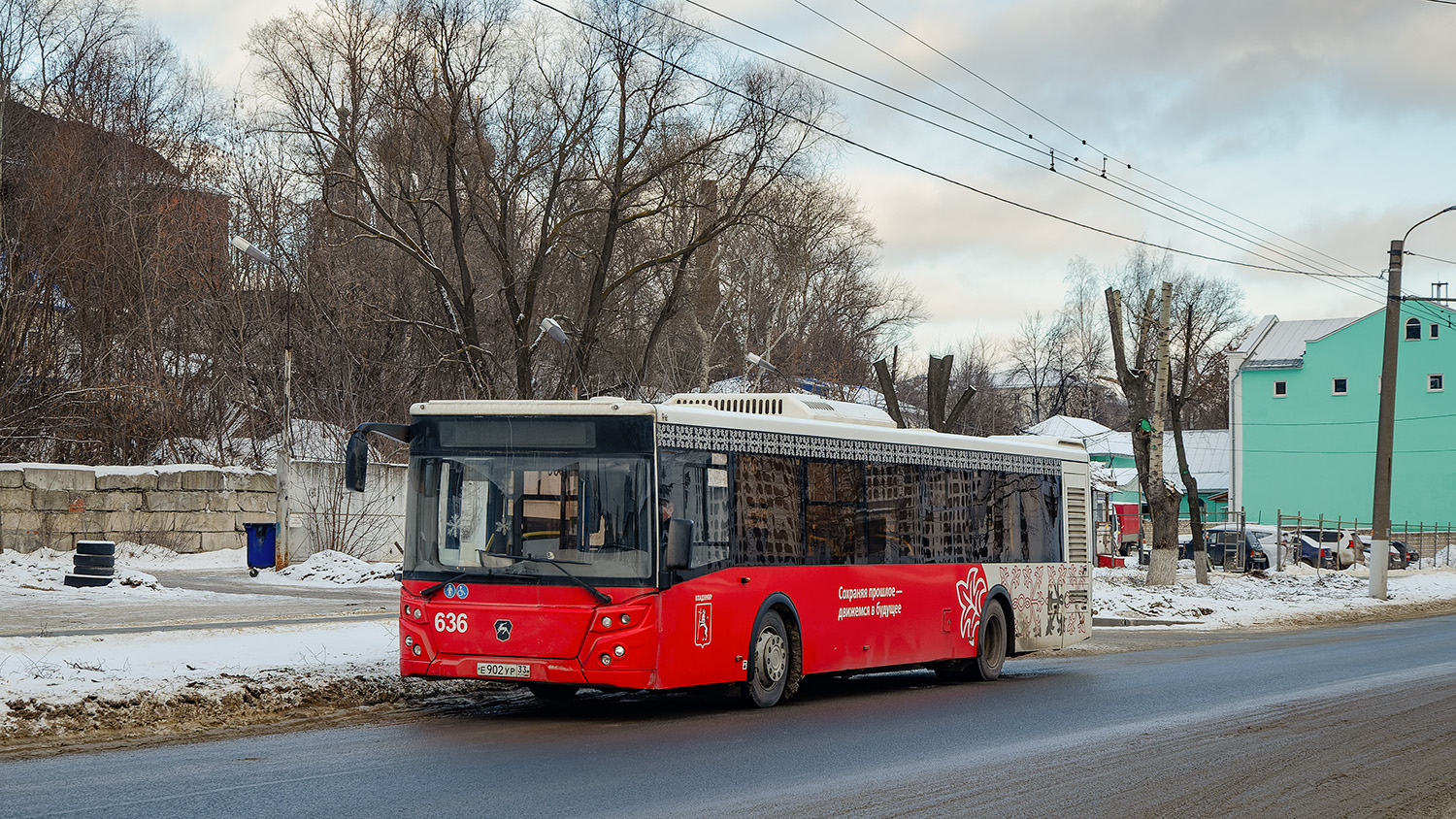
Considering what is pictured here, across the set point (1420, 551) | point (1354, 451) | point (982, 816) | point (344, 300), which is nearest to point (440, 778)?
point (982, 816)

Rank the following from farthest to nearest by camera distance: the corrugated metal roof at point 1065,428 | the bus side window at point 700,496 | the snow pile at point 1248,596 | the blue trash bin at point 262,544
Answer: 1. the corrugated metal roof at point 1065,428
2. the snow pile at point 1248,596
3. the blue trash bin at point 262,544
4. the bus side window at point 700,496

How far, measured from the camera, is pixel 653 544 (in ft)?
39.0

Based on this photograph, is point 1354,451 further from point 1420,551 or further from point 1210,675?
point 1210,675

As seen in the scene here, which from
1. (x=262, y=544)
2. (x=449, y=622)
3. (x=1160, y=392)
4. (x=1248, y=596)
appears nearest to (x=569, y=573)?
(x=449, y=622)

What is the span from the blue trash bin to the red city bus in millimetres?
15070

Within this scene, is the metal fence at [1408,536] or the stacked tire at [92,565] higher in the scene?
the stacked tire at [92,565]

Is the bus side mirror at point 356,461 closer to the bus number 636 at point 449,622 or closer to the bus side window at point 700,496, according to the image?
the bus number 636 at point 449,622

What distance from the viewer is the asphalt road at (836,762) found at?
8.15 metres

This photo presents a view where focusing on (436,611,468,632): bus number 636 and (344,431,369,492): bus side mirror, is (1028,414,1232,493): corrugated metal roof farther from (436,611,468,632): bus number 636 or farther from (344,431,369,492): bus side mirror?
(344,431,369,492): bus side mirror

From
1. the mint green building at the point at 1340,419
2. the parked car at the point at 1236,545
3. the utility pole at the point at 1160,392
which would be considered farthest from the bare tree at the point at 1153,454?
the mint green building at the point at 1340,419

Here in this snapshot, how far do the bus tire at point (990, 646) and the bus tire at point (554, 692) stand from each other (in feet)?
16.8

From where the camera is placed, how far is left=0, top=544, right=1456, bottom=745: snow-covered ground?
37.0 ft

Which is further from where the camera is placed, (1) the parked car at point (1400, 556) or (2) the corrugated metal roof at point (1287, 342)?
(2) the corrugated metal roof at point (1287, 342)

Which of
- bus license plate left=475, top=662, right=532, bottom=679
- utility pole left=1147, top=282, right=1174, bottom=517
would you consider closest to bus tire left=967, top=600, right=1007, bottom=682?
bus license plate left=475, top=662, right=532, bottom=679
